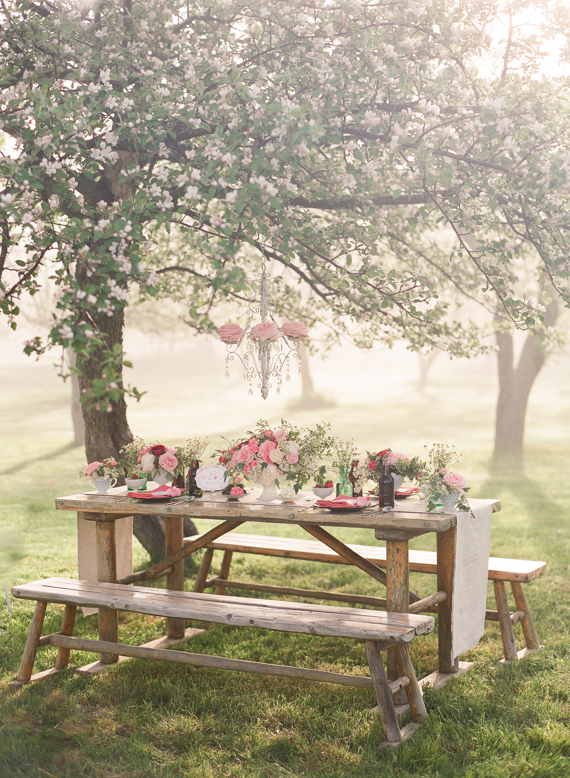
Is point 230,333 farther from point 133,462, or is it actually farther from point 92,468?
point 92,468

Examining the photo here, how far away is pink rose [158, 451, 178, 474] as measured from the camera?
15.8ft

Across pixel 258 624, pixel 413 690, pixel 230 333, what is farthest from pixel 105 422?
pixel 413 690

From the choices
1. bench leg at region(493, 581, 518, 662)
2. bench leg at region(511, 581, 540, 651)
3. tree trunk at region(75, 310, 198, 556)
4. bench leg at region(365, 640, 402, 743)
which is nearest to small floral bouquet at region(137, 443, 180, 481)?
tree trunk at region(75, 310, 198, 556)

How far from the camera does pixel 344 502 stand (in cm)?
422

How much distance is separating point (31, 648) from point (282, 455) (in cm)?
188

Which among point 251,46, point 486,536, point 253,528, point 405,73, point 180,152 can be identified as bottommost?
point 253,528

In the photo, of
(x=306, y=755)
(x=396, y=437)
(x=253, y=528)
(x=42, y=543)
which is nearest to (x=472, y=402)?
(x=396, y=437)

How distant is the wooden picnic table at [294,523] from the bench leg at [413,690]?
319mm

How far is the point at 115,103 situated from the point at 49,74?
0.89 metres

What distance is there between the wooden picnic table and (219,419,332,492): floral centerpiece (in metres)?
0.17

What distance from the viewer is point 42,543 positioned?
864cm

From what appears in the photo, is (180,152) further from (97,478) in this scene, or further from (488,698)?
(488,698)

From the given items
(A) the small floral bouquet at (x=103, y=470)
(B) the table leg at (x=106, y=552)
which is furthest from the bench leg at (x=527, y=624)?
(A) the small floral bouquet at (x=103, y=470)

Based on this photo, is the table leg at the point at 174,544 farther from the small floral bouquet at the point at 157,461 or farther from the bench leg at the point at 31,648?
the bench leg at the point at 31,648
